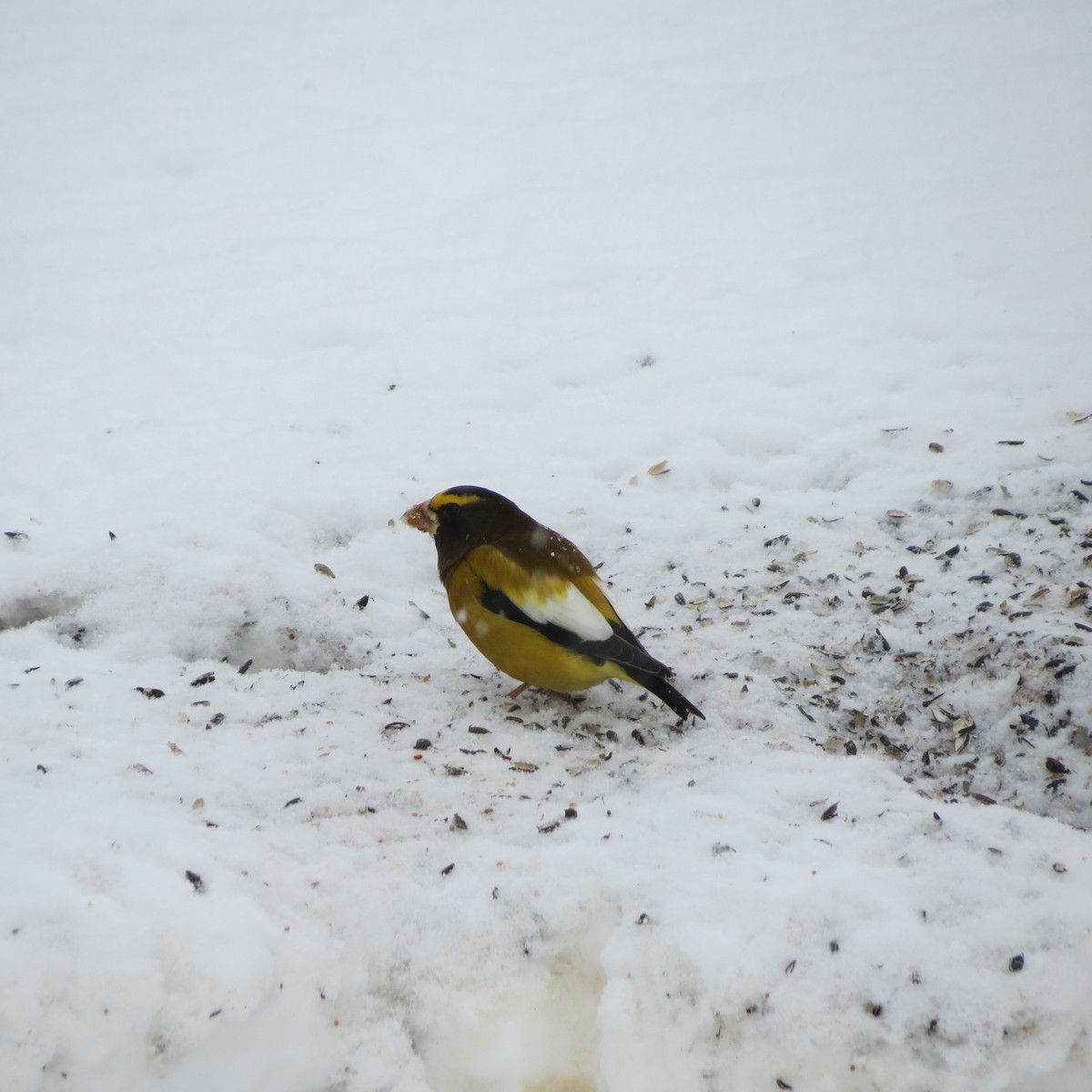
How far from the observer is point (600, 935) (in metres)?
2.47

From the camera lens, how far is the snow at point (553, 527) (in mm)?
2283

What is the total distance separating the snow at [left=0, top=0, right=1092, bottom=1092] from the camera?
228 cm

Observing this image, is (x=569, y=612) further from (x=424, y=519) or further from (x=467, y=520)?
(x=424, y=519)

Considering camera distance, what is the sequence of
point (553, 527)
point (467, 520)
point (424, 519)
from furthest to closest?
1. point (553, 527)
2. point (424, 519)
3. point (467, 520)

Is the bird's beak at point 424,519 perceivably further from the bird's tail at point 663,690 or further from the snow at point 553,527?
the bird's tail at point 663,690

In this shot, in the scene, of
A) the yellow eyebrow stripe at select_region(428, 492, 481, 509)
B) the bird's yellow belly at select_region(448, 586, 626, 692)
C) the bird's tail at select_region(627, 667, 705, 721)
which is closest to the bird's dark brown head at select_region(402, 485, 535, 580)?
the yellow eyebrow stripe at select_region(428, 492, 481, 509)

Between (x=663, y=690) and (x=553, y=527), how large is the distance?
67.9 inches

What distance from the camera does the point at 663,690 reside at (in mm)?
3668

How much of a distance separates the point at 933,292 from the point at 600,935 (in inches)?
234

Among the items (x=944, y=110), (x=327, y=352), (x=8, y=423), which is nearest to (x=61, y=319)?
(x=8, y=423)

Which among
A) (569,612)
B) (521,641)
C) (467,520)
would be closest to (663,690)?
(569,612)

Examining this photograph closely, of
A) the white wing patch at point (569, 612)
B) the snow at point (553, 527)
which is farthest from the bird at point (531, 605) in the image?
the snow at point (553, 527)

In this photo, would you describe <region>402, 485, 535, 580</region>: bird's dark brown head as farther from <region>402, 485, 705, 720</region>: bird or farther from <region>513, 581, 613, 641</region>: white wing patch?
<region>513, 581, 613, 641</region>: white wing patch

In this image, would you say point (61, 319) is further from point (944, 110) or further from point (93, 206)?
point (944, 110)
